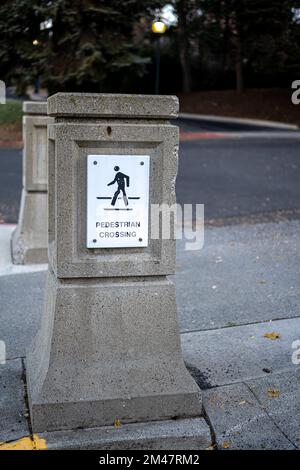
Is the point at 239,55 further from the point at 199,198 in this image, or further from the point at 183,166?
the point at 199,198

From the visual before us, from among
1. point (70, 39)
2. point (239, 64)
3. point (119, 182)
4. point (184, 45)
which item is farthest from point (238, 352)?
point (184, 45)

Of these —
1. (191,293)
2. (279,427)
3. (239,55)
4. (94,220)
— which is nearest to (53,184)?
(94,220)

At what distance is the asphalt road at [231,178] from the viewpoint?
1091 centimetres

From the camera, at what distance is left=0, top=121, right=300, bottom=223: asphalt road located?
10909 millimetres

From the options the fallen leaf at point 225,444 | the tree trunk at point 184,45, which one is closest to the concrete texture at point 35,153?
the fallen leaf at point 225,444

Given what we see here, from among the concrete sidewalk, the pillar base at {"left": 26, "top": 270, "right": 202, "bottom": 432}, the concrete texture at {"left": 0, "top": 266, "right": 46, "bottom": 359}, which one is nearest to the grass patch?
the concrete sidewalk

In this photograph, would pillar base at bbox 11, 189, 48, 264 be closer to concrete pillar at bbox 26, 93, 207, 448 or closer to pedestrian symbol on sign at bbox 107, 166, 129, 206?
concrete pillar at bbox 26, 93, 207, 448

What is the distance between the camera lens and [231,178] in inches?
552

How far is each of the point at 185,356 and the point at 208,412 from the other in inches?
30.8

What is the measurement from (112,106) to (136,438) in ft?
5.34

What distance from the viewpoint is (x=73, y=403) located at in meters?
3.42

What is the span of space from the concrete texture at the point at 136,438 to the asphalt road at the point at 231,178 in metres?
6.53

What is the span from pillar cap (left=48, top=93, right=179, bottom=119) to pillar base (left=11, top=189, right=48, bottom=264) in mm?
4174

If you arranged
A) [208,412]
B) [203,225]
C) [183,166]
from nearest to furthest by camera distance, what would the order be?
[208,412], [203,225], [183,166]
